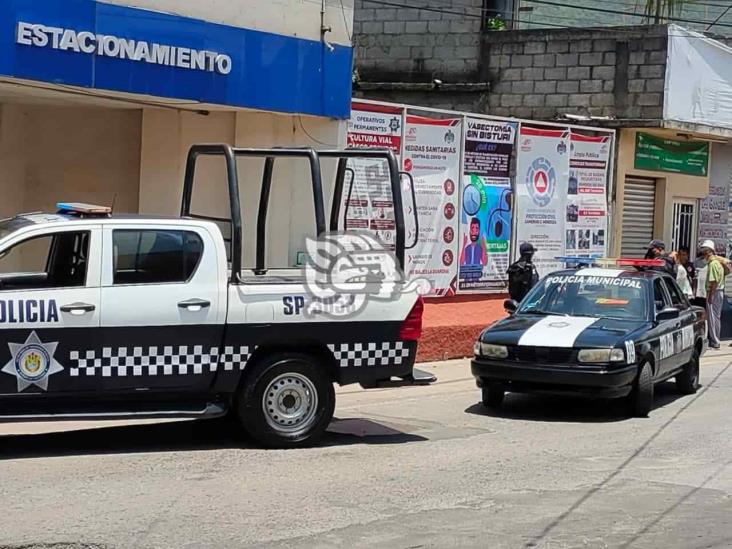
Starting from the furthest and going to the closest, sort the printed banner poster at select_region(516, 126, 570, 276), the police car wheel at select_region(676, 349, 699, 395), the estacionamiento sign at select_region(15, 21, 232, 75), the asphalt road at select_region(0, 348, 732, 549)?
the printed banner poster at select_region(516, 126, 570, 276)
the police car wheel at select_region(676, 349, 699, 395)
the estacionamiento sign at select_region(15, 21, 232, 75)
the asphalt road at select_region(0, 348, 732, 549)

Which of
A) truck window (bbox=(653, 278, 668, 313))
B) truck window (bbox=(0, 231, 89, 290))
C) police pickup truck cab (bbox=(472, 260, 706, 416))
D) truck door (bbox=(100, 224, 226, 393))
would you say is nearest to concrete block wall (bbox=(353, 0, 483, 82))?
police pickup truck cab (bbox=(472, 260, 706, 416))

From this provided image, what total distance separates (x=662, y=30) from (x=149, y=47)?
10620 millimetres

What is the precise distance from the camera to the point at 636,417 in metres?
12.0

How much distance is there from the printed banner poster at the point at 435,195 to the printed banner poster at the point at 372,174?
0.33m

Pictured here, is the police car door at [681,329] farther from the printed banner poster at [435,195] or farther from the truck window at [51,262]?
the truck window at [51,262]

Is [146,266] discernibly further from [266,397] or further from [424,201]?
[424,201]

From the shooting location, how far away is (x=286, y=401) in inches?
381

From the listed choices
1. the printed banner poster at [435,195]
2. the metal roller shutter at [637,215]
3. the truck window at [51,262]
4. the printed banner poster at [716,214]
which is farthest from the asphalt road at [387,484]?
the printed banner poster at [716,214]

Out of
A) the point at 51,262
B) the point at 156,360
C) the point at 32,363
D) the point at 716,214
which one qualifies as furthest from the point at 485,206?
the point at 32,363

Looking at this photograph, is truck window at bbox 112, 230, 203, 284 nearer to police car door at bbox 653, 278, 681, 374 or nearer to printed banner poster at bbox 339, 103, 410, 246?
police car door at bbox 653, 278, 681, 374

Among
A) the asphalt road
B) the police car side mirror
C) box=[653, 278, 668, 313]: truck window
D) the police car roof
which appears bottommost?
the asphalt road

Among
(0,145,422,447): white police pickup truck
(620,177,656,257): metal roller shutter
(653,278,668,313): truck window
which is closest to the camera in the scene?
(0,145,422,447): white police pickup truck

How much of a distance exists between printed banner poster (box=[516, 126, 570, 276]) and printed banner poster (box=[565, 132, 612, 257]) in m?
0.25

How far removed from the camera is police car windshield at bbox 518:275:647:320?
41.0ft
